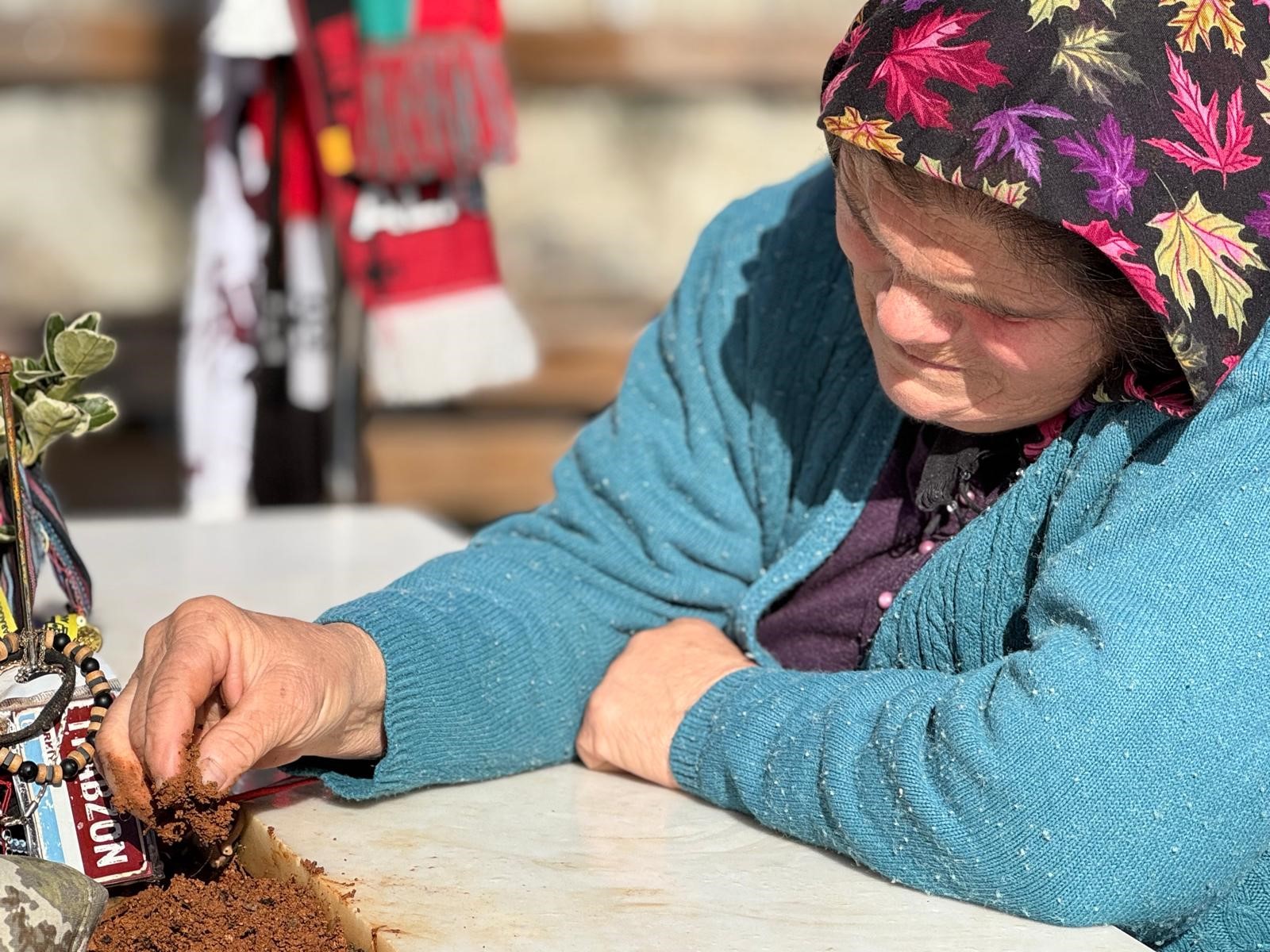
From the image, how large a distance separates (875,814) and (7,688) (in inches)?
23.0

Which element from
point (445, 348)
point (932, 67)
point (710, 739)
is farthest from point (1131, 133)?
point (445, 348)

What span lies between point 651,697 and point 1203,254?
54cm

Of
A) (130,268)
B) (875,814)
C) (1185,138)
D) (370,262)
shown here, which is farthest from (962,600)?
(130,268)

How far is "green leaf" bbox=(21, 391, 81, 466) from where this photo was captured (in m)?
1.15

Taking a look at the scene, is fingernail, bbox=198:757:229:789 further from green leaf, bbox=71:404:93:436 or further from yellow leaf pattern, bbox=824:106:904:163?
yellow leaf pattern, bbox=824:106:904:163

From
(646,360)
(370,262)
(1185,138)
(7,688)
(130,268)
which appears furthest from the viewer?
(130,268)

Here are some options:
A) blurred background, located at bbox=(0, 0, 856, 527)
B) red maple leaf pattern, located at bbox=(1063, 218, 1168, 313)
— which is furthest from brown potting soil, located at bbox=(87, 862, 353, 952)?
blurred background, located at bbox=(0, 0, 856, 527)

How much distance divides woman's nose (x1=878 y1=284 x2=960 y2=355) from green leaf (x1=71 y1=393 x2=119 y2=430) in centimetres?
59

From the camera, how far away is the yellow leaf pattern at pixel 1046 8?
37.2 inches

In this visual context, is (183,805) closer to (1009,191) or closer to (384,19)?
(1009,191)

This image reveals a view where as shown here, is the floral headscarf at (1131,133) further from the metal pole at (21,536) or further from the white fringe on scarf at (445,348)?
the white fringe on scarf at (445,348)

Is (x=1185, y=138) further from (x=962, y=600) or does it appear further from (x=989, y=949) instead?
(x=989, y=949)

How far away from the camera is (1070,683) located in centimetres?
96

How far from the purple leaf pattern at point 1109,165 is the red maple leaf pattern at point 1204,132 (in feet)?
0.08
